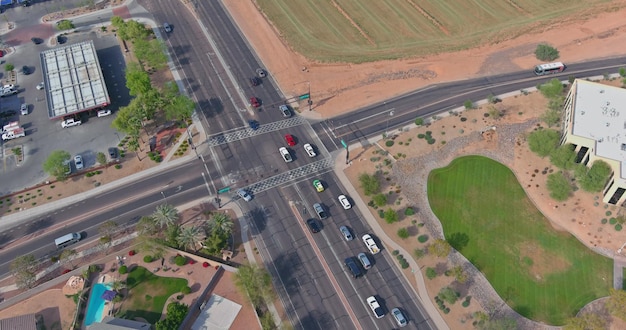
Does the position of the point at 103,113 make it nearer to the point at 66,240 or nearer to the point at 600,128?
the point at 66,240

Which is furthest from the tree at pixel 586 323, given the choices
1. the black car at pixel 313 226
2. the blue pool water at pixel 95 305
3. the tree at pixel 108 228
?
the tree at pixel 108 228

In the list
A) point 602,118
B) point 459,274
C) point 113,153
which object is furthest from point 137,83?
point 602,118

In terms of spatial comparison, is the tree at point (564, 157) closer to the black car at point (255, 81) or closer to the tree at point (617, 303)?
the tree at point (617, 303)

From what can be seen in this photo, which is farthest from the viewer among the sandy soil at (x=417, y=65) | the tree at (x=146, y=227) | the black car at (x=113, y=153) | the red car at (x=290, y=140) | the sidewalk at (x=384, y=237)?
the sandy soil at (x=417, y=65)

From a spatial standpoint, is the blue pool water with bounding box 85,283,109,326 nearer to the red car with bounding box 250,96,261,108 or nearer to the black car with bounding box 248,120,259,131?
A: the black car with bounding box 248,120,259,131

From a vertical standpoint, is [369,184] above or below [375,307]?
above

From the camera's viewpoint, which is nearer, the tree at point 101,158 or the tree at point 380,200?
the tree at point 380,200

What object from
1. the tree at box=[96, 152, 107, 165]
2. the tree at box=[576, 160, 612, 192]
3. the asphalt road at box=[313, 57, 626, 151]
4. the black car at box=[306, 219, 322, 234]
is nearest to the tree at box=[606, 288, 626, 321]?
the tree at box=[576, 160, 612, 192]
